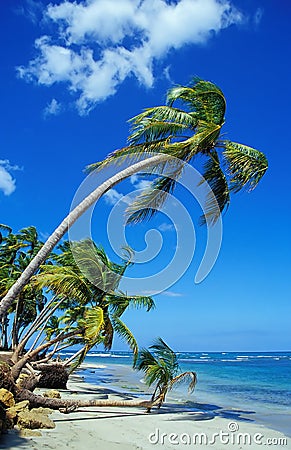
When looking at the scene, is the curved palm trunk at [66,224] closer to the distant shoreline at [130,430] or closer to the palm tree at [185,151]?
the palm tree at [185,151]

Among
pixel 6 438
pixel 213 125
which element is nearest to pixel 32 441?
pixel 6 438

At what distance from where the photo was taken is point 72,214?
398 inches

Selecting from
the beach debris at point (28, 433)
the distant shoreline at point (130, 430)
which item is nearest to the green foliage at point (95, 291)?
the distant shoreline at point (130, 430)

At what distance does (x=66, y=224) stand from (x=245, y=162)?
5.06 m

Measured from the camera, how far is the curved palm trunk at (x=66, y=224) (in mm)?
9227

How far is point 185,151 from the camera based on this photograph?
11602mm

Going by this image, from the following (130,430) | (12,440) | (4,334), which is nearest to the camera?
(12,440)

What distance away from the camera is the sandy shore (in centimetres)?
919

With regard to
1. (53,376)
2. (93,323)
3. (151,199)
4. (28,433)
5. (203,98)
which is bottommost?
(28,433)

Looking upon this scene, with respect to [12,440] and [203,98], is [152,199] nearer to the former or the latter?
[203,98]

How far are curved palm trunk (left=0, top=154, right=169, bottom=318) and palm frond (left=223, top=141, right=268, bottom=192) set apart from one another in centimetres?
190

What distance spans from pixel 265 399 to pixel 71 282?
15.1 m

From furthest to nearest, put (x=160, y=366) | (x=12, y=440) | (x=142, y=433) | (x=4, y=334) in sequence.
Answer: (x=4, y=334) → (x=160, y=366) → (x=142, y=433) → (x=12, y=440)

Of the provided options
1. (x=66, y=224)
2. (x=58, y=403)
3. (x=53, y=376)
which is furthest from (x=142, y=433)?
(x=53, y=376)
